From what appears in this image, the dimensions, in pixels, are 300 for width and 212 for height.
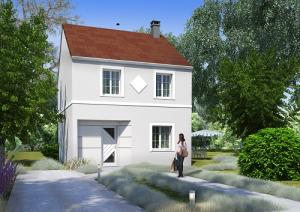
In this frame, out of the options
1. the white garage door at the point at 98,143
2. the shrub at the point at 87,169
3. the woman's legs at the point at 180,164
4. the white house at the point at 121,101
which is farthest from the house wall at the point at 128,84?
the woman's legs at the point at 180,164

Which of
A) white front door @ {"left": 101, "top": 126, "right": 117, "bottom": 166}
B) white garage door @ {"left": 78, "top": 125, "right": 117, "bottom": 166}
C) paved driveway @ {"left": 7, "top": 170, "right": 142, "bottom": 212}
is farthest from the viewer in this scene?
white front door @ {"left": 101, "top": 126, "right": 117, "bottom": 166}

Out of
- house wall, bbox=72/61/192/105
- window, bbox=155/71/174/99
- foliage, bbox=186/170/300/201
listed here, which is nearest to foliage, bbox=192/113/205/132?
house wall, bbox=72/61/192/105

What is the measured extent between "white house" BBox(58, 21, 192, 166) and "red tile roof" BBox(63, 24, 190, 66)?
6cm

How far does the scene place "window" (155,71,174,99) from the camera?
90.8ft

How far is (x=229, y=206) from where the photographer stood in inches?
428

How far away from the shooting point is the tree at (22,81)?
981 inches

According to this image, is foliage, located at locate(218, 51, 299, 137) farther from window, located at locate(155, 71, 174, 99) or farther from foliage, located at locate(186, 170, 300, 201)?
foliage, located at locate(186, 170, 300, 201)

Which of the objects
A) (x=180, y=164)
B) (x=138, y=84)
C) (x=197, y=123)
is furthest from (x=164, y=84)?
(x=197, y=123)

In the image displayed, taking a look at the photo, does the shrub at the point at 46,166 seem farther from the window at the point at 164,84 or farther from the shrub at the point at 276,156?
the shrub at the point at 276,156

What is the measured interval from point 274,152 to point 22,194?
10.1 m

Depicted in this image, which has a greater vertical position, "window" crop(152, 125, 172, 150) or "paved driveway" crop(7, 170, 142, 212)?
"window" crop(152, 125, 172, 150)

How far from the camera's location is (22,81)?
2569cm

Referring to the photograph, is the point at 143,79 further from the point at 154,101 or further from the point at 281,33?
the point at 281,33

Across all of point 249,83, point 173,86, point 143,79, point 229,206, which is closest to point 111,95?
point 143,79
